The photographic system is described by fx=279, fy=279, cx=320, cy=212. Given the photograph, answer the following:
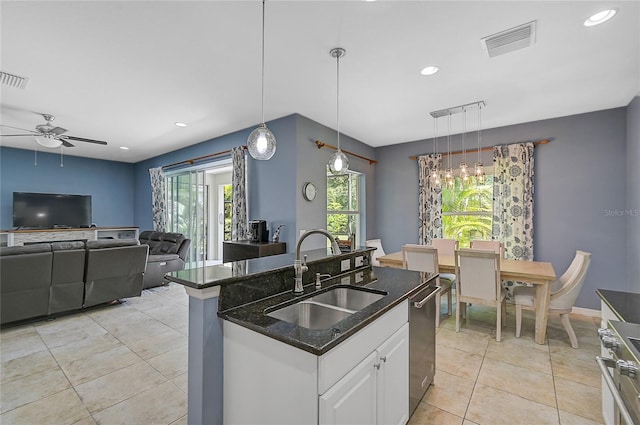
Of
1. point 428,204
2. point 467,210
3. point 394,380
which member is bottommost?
point 394,380

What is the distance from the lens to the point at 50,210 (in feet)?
20.7

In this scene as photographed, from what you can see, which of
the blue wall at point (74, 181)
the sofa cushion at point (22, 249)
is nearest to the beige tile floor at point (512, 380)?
the sofa cushion at point (22, 249)

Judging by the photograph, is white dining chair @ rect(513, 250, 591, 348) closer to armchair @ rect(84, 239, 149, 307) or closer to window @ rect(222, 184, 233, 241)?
armchair @ rect(84, 239, 149, 307)

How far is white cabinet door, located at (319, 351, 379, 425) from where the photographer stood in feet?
3.46

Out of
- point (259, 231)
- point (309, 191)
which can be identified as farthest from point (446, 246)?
point (259, 231)

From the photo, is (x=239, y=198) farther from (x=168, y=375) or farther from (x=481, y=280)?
(x=481, y=280)

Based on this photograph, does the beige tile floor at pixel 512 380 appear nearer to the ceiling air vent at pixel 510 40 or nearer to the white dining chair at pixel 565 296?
the white dining chair at pixel 565 296

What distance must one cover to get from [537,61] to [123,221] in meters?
9.12

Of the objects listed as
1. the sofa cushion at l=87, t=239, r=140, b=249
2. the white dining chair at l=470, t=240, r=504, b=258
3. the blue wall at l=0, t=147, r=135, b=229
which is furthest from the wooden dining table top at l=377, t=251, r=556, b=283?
the blue wall at l=0, t=147, r=135, b=229

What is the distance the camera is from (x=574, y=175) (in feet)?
13.2

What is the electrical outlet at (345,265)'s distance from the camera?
224 cm

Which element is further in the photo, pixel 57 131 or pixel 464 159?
pixel 464 159

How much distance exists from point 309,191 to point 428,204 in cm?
241

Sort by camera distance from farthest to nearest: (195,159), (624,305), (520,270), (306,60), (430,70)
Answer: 1. (195,159)
2. (520,270)
3. (430,70)
4. (306,60)
5. (624,305)
